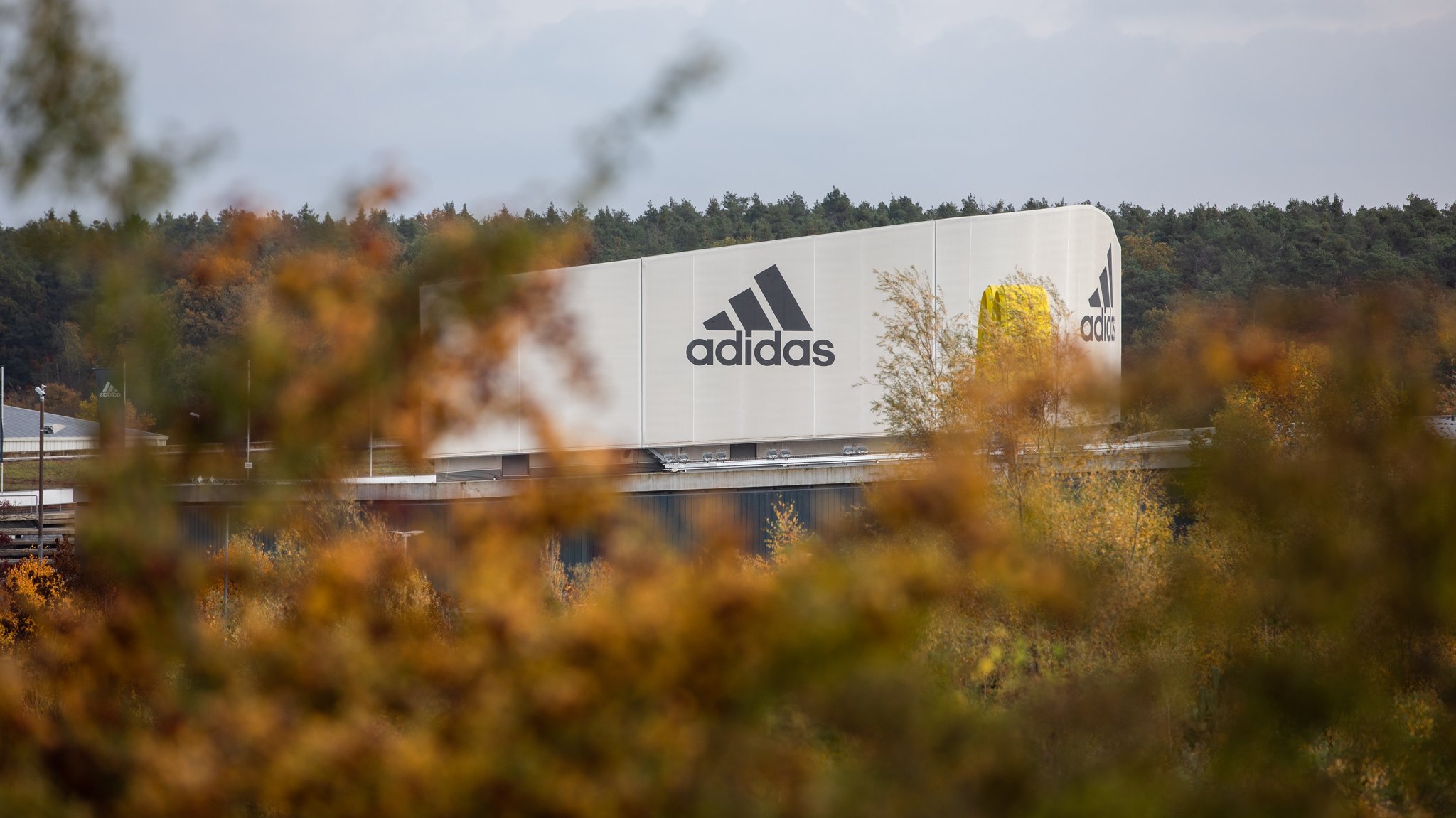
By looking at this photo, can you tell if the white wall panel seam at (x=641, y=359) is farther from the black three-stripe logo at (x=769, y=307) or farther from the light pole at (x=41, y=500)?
the light pole at (x=41, y=500)

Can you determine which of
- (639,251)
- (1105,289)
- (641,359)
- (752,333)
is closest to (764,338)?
(752,333)

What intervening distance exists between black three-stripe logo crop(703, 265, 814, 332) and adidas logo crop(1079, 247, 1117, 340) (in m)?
7.16

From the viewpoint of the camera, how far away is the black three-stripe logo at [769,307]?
22.7 meters

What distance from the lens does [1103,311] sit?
27.4 m

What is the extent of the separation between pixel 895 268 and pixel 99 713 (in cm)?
2183

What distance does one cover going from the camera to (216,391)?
229 cm

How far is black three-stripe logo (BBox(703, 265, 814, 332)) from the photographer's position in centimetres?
2272

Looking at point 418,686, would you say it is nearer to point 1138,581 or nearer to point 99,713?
point 99,713

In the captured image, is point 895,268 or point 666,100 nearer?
point 666,100

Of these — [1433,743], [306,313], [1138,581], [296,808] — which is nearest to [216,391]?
[306,313]

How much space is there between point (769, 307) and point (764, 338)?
61cm

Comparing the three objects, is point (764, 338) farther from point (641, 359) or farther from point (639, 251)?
point (639, 251)

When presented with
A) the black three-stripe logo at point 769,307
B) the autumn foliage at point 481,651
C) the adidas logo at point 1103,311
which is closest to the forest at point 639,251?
the autumn foliage at point 481,651

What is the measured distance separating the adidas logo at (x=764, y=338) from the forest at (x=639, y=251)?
5.15 metres
